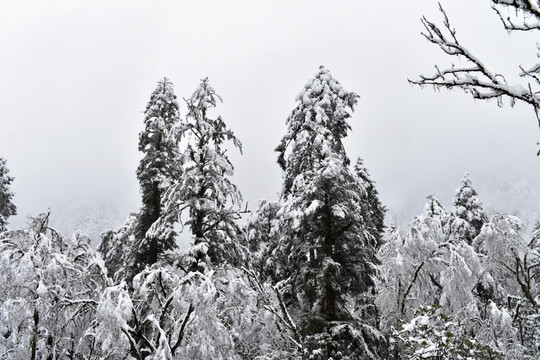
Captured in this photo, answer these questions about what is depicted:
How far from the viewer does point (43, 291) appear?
9602mm

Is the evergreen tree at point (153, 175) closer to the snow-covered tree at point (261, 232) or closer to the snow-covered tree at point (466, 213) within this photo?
Answer: the snow-covered tree at point (261, 232)

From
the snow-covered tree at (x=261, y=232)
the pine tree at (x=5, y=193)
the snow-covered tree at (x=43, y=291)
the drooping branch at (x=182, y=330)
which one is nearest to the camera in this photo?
the drooping branch at (x=182, y=330)

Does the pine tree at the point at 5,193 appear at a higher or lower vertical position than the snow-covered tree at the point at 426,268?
higher

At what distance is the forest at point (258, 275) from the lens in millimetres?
8750

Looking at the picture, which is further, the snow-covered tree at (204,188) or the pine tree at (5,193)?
the pine tree at (5,193)

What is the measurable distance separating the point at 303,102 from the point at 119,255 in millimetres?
14496

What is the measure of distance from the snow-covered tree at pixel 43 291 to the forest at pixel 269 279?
0.04 metres

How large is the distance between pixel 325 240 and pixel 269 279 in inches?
101

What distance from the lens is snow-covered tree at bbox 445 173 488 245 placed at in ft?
86.4

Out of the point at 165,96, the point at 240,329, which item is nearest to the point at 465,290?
the point at 240,329

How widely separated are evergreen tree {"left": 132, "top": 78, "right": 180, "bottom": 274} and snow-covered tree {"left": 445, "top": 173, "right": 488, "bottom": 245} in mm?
18371

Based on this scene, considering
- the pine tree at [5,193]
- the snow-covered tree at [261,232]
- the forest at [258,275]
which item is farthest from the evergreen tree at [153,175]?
the pine tree at [5,193]

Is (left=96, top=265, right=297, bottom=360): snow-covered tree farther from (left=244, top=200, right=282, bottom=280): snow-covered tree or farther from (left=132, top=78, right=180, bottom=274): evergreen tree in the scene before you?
(left=244, top=200, right=282, bottom=280): snow-covered tree

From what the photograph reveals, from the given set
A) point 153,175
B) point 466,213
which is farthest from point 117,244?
point 466,213
